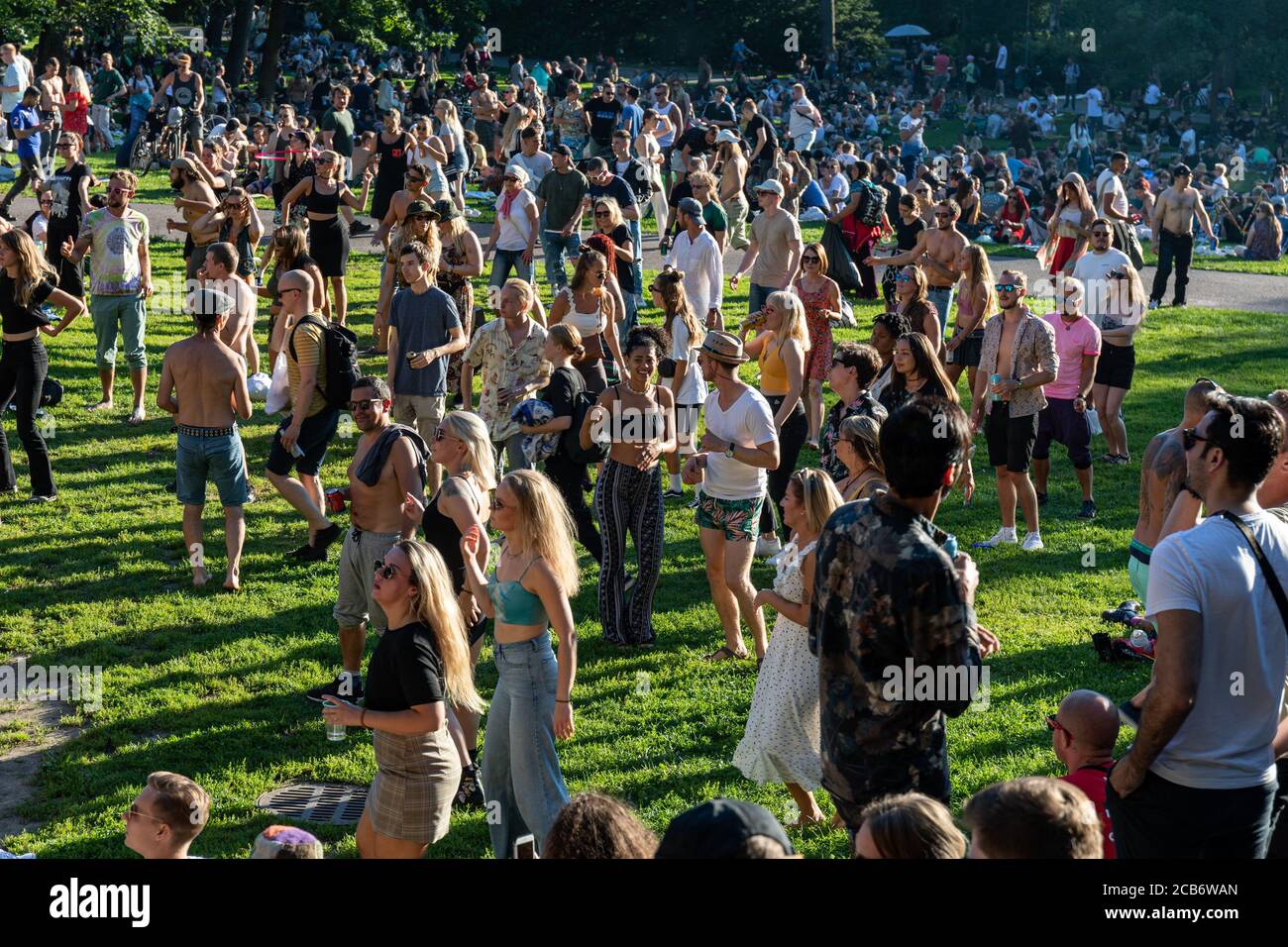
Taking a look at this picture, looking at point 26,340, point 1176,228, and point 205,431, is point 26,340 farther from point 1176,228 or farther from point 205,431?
point 1176,228

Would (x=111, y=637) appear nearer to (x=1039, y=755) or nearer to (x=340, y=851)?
(x=340, y=851)

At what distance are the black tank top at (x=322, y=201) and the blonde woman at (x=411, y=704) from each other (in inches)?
390

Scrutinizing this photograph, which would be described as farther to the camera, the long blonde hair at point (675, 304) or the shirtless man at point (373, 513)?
the long blonde hair at point (675, 304)

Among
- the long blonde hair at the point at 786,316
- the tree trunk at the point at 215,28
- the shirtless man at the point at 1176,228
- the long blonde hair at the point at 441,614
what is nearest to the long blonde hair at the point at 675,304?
the long blonde hair at the point at 786,316

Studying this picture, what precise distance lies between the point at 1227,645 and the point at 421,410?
25.9 feet

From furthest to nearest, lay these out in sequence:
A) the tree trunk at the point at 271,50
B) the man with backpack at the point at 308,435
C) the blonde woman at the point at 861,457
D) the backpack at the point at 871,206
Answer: the tree trunk at the point at 271,50 → the backpack at the point at 871,206 → the man with backpack at the point at 308,435 → the blonde woman at the point at 861,457

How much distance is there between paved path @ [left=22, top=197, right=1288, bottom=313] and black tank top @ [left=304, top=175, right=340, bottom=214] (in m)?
5.21

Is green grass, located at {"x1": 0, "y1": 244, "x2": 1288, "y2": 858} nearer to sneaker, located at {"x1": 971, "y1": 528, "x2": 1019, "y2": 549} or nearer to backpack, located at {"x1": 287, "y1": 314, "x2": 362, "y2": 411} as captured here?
sneaker, located at {"x1": 971, "y1": 528, "x2": 1019, "y2": 549}

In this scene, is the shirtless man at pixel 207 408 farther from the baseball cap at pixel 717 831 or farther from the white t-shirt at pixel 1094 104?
the white t-shirt at pixel 1094 104

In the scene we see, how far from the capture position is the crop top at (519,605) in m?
6.37

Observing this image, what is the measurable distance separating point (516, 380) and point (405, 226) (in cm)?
266

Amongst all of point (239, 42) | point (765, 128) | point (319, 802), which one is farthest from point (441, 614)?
point (239, 42)

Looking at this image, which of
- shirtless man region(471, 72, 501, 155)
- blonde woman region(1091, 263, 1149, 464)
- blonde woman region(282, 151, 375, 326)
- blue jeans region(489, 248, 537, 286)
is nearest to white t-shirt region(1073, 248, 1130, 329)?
blonde woman region(1091, 263, 1149, 464)

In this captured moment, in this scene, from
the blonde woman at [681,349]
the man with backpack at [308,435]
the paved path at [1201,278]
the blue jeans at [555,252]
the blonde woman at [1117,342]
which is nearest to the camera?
the man with backpack at [308,435]
